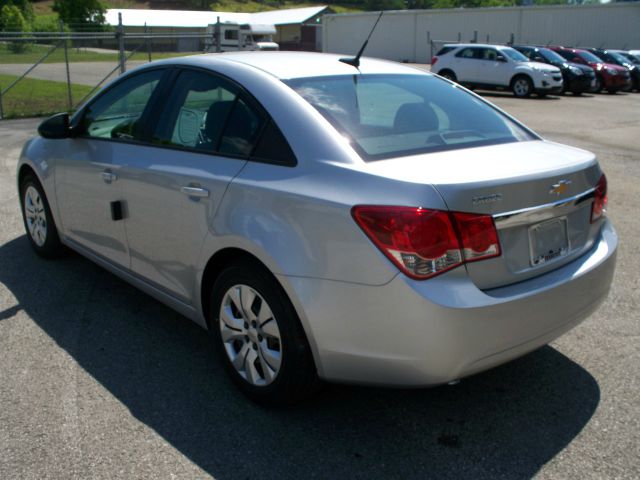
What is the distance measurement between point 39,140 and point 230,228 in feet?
9.37

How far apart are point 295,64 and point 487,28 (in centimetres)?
4582

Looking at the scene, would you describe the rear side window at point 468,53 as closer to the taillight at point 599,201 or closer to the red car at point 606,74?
the red car at point 606,74

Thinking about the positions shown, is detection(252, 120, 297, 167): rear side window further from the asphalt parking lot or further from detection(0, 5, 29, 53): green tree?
detection(0, 5, 29, 53): green tree

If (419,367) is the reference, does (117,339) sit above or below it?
below

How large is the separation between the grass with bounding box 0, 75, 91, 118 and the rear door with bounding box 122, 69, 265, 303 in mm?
13750

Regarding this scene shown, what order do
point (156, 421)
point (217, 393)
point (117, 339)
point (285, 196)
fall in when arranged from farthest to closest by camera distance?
1. point (117, 339)
2. point (217, 393)
3. point (156, 421)
4. point (285, 196)

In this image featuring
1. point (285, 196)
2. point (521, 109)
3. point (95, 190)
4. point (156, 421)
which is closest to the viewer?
point (285, 196)

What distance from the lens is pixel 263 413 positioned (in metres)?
3.43

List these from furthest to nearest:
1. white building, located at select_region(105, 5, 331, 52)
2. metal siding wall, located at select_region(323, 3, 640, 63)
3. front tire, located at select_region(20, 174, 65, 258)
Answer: white building, located at select_region(105, 5, 331, 52) < metal siding wall, located at select_region(323, 3, 640, 63) < front tire, located at select_region(20, 174, 65, 258)

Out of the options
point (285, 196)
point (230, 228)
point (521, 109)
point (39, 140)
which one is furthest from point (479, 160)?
point (521, 109)

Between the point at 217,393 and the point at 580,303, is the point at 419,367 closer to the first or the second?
the point at 580,303

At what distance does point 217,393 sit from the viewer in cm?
363

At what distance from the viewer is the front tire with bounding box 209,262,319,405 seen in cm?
317

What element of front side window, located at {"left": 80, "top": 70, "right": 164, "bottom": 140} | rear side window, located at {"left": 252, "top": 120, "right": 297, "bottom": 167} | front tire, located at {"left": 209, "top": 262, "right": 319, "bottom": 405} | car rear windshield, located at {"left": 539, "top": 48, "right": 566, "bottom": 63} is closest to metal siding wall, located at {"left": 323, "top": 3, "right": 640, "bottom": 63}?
car rear windshield, located at {"left": 539, "top": 48, "right": 566, "bottom": 63}
